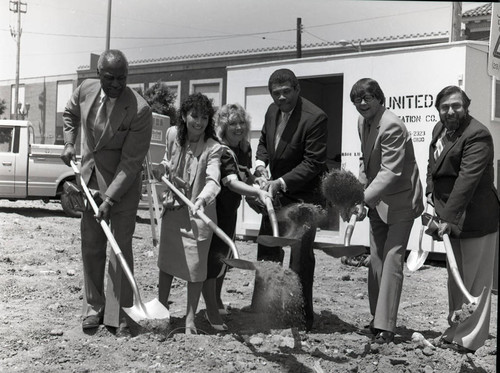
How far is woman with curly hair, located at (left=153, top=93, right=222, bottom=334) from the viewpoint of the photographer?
4.52 m

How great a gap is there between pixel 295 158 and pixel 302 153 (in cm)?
6

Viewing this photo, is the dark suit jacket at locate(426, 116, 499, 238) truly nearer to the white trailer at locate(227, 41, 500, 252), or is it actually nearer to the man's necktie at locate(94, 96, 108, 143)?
the man's necktie at locate(94, 96, 108, 143)

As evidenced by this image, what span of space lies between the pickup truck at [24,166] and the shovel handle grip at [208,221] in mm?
8843

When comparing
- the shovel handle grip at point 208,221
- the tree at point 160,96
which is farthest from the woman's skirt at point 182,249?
the tree at point 160,96

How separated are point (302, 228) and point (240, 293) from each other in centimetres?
176

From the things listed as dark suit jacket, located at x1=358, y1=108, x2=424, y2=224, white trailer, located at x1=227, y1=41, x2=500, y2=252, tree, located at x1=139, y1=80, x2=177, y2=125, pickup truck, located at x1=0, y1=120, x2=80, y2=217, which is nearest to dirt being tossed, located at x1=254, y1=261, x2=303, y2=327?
dark suit jacket, located at x1=358, y1=108, x2=424, y2=224

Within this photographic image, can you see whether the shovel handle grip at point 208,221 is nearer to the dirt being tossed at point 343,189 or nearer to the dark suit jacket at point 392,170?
the dirt being tossed at point 343,189

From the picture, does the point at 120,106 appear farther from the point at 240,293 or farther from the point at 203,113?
the point at 240,293

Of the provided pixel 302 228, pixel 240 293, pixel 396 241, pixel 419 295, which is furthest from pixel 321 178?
pixel 419 295

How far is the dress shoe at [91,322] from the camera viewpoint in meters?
4.48

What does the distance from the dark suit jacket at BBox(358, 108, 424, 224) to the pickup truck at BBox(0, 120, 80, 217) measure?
30.4 feet

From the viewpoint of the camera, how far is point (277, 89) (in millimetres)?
4730

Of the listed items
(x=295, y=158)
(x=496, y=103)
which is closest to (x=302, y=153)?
(x=295, y=158)

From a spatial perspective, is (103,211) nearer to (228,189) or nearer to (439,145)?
(228,189)
